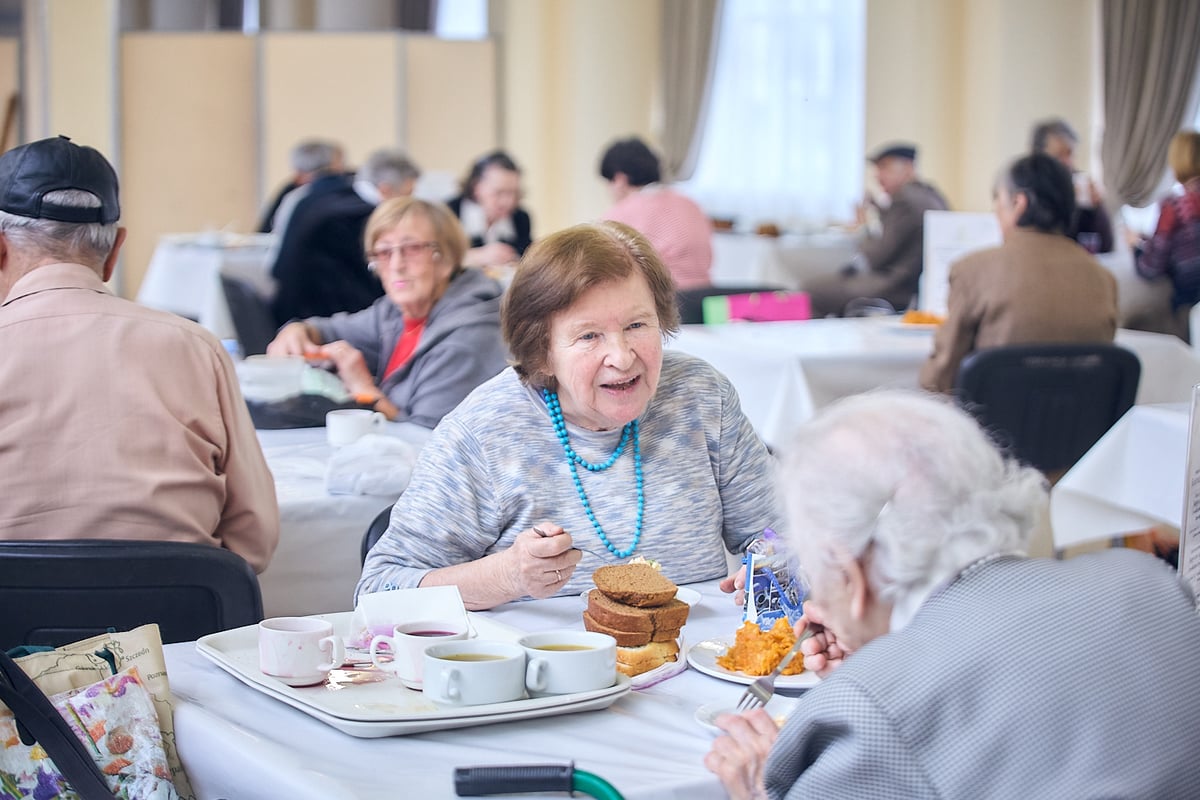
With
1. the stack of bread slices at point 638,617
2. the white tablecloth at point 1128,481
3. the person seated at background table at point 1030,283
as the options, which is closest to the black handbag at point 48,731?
the stack of bread slices at point 638,617

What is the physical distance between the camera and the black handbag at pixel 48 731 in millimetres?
1400

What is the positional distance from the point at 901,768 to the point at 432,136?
10942 mm

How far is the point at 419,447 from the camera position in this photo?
3.04 meters

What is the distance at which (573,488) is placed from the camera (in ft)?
6.84

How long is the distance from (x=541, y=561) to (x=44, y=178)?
1.09 meters

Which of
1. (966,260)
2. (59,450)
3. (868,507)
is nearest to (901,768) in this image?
(868,507)

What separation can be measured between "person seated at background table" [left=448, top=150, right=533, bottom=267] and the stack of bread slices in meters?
4.92

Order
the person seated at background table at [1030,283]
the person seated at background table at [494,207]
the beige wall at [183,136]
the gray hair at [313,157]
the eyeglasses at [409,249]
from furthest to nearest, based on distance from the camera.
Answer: the beige wall at [183,136] < the gray hair at [313,157] < the person seated at background table at [494,207] < the person seated at background table at [1030,283] < the eyeglasses at [409,249]

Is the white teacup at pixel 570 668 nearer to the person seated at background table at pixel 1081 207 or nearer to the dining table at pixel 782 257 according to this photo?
the person seated at background table at pixel 1081 207

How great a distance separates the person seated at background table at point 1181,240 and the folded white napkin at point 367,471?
4.78 meters

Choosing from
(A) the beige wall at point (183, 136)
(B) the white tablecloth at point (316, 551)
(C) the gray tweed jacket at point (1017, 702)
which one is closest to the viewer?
(C) the gray tweed jacket at point (1017, 702)

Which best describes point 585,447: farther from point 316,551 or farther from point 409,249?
point 409,249

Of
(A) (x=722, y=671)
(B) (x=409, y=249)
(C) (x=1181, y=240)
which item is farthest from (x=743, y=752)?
(C) (x=1181, y=240)

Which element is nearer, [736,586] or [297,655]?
[297,655]
